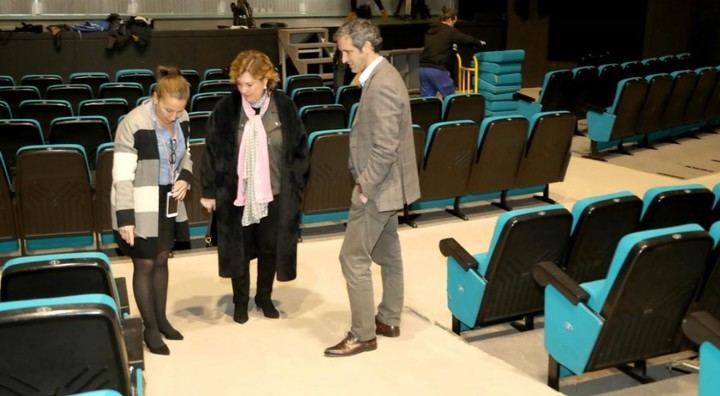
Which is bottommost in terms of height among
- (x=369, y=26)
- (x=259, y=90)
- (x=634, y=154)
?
(x=634, y=154)

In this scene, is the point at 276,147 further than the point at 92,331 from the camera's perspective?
Yes

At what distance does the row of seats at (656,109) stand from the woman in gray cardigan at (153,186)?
5960 mm

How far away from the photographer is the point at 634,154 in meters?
9.08

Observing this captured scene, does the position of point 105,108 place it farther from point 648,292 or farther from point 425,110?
point 648,292

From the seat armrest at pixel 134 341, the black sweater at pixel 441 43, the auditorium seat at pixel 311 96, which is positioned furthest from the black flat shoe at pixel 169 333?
the black sweater at pixel 441 43

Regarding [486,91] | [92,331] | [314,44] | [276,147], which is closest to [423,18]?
[314,44]

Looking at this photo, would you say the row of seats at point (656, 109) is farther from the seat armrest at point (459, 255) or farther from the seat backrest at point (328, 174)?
the seat armrest at point (459, 255)

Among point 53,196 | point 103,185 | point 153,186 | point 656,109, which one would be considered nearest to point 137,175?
point 153,186

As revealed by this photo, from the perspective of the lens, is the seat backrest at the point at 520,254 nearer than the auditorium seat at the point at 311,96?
Yes

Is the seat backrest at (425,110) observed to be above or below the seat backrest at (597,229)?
above

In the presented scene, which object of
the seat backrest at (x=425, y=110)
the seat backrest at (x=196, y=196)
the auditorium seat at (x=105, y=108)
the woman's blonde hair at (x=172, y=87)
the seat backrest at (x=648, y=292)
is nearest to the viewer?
the seat backrest at (x=648, y=292)

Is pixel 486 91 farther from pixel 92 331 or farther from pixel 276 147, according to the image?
pixel 92 331

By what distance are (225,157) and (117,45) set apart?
350 inches

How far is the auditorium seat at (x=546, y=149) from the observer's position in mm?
6570
